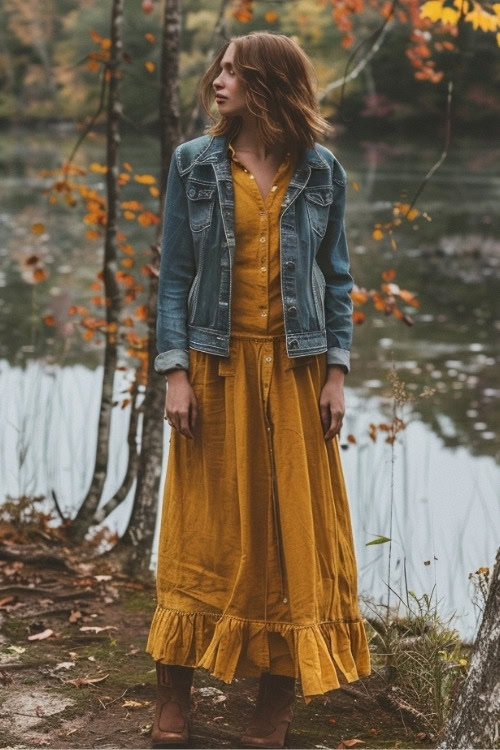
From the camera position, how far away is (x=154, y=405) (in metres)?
4.28

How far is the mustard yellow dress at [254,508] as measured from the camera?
2619 millimetres

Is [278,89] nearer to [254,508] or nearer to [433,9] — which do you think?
[254,508]

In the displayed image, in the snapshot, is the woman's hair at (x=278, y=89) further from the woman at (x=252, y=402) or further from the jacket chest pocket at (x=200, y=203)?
the jacket chest pocket at (x=200, y=203)

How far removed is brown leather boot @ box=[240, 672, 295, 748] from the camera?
8.91 feet

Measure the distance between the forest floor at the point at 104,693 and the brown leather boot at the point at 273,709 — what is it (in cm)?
7

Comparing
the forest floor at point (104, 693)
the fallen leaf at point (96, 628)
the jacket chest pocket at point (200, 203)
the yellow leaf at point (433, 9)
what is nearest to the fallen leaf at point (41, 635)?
the forest floor at point (104, 693)

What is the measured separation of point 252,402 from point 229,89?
76 cm

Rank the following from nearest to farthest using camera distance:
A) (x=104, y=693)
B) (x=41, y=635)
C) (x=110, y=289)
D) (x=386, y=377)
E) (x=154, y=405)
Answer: (x=104, y=693) < (x=41, y=635) < (x=154, y=405) < (x=110, y=289) < (x=386, y=377)

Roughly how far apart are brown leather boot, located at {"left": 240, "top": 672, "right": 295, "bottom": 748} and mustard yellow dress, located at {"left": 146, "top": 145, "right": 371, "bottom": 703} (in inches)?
3.8

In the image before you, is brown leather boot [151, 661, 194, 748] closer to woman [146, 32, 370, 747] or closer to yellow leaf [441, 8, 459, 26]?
woman [146, 32, 370, 747]

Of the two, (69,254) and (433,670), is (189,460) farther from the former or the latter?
(69,254)

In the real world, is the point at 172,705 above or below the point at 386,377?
below

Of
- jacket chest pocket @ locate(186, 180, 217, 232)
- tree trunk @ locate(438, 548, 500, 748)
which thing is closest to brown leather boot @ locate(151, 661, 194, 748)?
tree trunk @ locate(438, 548, 500, 748)

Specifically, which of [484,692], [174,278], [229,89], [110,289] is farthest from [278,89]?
[110,289]
